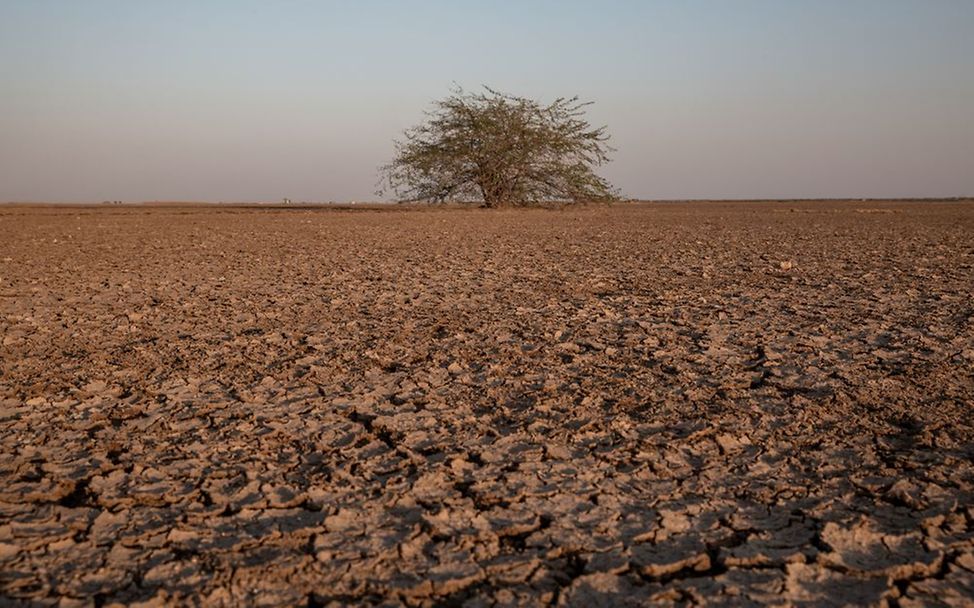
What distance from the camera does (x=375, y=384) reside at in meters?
3.07

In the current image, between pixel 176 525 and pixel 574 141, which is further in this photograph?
pixel 574 141

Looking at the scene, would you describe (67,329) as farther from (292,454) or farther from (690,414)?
(690,414)

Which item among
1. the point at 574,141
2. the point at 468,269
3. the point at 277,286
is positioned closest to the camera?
the point at 277,286

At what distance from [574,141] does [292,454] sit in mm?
20436

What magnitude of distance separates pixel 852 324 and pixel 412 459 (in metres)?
2.90

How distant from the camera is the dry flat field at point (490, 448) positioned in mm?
1615

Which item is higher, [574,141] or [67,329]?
[574,141]

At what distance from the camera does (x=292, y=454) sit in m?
2.32

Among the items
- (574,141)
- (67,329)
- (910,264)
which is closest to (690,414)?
(67,329)

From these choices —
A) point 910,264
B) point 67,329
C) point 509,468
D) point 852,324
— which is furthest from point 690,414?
point 910,264

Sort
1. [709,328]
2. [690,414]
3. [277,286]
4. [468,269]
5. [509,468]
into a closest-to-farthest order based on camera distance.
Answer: [509,468], [690,414], [709,328], [277,286], [468,269]

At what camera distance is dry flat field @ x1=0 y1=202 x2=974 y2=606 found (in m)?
1.62

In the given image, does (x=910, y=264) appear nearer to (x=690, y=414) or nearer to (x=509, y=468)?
A: (x=690, y=414)

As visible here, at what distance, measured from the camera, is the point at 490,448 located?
237 cm
